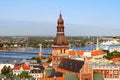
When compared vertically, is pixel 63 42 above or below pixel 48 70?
above

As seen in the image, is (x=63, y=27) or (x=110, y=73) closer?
(x=63, y=27)

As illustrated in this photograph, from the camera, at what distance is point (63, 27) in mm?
49031

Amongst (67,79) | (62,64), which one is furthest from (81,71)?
(62,64)

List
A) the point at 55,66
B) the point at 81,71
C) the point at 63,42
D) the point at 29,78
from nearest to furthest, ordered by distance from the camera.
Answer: the point at 81,71 → the point at 63,42 → the point at 55,66 → the point at 29,78

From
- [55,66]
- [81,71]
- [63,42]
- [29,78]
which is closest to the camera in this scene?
→ [81,71]

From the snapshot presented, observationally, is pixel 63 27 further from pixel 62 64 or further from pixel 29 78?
pixel 29 78

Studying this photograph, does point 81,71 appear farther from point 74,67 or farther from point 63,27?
point 63,27

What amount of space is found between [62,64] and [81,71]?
555 cm

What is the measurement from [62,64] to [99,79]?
20.4ft

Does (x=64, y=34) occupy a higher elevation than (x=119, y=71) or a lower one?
higher

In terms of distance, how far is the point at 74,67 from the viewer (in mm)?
46969

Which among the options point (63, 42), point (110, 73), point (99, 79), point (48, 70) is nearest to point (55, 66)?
point (48, 70)

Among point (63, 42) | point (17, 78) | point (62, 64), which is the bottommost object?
point (17, 78)

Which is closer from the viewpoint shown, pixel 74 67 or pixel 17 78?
pixel 74 67
